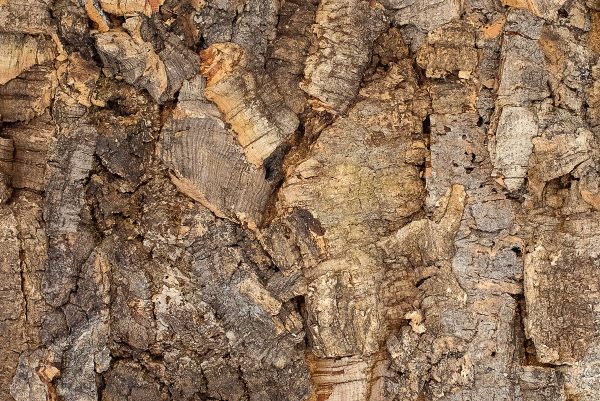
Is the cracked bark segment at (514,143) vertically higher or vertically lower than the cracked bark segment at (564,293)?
higher

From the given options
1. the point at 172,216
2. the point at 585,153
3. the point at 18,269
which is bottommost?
the point at 18,269

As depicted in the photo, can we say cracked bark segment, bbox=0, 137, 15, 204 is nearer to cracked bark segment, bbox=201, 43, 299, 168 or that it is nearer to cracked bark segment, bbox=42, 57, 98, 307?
cracked bark segment, bbox=42, 57, 98, 307

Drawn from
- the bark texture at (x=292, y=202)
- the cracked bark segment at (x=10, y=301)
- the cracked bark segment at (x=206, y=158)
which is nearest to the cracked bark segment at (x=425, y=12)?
the bark texture at (x=292, y=202)

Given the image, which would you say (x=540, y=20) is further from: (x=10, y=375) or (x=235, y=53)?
(x=10, y=375)

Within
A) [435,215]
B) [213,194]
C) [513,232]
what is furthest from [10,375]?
[513,232]

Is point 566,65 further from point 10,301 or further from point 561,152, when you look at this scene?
Result: point 10,301

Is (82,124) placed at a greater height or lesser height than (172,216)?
greater

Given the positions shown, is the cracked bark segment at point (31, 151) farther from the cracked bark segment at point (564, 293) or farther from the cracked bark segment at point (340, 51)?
the cracked bark segment at point (564, 293)
